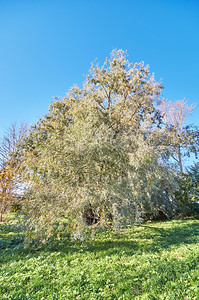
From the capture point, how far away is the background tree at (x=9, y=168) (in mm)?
9969

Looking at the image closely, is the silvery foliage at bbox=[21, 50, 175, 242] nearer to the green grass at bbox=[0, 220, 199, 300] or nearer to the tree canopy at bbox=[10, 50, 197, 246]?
the tree canopy at bbox=[10, 50, 197, 246]

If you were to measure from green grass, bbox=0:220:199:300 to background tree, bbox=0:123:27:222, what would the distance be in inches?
222

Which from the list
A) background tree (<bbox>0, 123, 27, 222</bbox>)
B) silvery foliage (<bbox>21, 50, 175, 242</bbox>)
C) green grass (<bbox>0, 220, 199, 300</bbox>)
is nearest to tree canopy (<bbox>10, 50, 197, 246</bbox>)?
silvery foliage (<bbox>21, 50, 175, 242</bbox>)

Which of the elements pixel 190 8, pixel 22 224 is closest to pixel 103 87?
pixel 190 8

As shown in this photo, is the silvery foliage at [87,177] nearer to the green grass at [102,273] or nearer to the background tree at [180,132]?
the green grass at [102,273]

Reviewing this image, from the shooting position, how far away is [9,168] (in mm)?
10055

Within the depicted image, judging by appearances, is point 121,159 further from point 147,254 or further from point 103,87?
point 103,87

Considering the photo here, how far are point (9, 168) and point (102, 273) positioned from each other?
872 centimetres

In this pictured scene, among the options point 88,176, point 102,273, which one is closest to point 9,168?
point 88,176

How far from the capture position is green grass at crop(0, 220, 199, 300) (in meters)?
2.90

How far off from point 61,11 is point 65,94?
5.04 metres

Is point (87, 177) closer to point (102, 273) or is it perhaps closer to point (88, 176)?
point (88, 176)

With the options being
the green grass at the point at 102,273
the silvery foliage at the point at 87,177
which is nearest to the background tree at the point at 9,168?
the silvery foliage at the point at 87,177

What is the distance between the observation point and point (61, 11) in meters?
7.27
